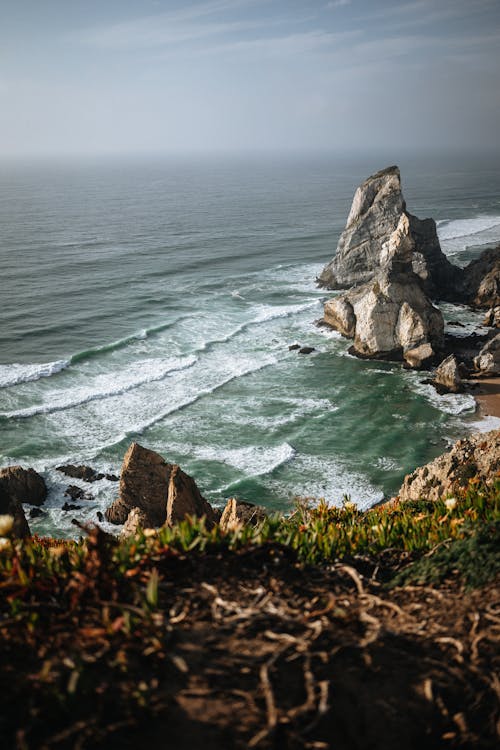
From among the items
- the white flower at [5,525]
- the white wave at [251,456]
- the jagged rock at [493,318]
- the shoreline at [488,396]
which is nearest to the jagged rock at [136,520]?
the white wave at [251,456]

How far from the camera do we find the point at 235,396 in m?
39.5

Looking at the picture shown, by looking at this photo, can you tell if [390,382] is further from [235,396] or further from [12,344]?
[12,344]

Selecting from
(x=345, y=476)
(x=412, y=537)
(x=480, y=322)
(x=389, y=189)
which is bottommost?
(x=345, y=476)

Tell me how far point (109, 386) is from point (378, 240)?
116 ft

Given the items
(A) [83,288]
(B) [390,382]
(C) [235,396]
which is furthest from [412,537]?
(A) [83,288]

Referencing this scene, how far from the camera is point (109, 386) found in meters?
41.0

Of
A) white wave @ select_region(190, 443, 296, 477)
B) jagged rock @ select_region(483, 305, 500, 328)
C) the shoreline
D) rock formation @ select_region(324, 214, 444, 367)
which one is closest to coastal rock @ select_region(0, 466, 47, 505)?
white wave @ select_region(190, 443, 296, 477)

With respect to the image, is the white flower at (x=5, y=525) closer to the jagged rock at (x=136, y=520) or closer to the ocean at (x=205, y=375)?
the jagged rock at (x=136, y=520)

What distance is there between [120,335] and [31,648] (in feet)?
159

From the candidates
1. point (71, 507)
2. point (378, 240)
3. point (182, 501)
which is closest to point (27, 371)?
point (71, 507)

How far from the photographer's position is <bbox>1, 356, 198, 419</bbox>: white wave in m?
37.3

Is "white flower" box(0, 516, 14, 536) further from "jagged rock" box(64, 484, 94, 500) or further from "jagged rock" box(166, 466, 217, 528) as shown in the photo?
"jagged rock" box(64, 484, 94, 500)

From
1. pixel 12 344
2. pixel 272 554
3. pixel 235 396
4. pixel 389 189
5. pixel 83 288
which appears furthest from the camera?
pixel 83 288

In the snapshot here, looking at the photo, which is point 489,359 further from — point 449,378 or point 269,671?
point 269,671
